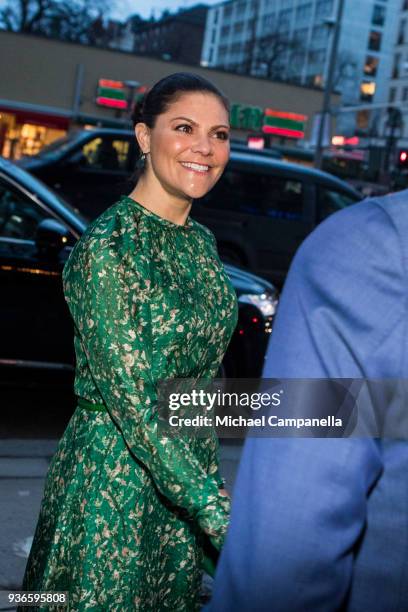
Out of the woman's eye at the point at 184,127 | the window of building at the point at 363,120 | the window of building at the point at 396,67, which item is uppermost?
the window of building at the point at 396,67

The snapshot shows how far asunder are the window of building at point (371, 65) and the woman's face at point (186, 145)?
106937 mm

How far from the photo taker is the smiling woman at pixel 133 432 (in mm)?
2066

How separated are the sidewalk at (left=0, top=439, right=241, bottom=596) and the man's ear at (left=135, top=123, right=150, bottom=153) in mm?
1901

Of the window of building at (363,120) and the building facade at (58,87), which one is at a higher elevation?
the window of building at (363,120)

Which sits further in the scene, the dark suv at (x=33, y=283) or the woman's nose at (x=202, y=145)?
the dark suv at (x=33, y=283)

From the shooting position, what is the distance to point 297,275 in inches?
43.8

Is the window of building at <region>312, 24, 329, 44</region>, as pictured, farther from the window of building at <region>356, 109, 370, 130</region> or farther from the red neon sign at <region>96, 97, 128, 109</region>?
the red neon sign at <region>96, 97, 128, 109</region>

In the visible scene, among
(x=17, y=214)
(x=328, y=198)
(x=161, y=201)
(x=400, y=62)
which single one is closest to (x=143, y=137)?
(x=161, y=201)

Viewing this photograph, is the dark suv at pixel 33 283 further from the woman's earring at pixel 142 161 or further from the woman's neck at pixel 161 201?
the woman's neck at pixel 161 201

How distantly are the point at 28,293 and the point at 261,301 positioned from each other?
4.76ft

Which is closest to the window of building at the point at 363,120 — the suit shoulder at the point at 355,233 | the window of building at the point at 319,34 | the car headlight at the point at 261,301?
the window of building at the point at 319,34

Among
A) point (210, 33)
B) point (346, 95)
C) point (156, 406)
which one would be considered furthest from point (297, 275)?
point (210, 33)

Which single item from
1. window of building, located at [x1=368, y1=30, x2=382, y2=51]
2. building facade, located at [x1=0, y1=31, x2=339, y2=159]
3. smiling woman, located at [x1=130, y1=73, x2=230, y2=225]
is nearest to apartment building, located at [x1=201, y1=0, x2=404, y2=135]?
window of building, located at [x1=368, y1=30, x2=382, y2=51]

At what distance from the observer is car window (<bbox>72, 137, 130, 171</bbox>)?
41.7ft
